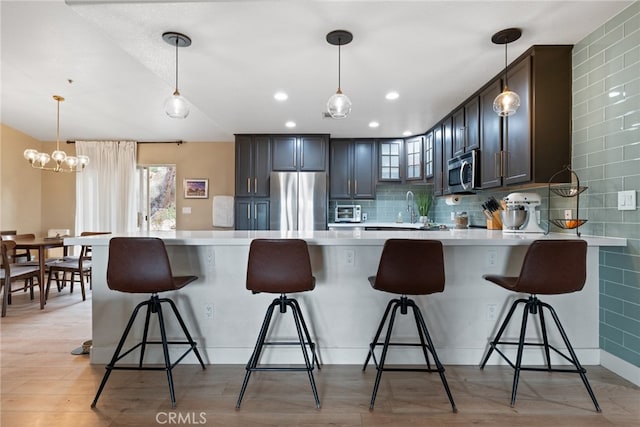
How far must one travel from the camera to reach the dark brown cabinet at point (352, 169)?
5047 mm

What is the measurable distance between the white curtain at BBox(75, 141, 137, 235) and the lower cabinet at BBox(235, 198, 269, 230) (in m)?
2.18

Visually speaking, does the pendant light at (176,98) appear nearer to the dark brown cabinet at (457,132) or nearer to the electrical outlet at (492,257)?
the electrical outlet at (492,257)

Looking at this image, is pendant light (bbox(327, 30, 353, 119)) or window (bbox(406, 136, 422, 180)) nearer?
pendant light (bbox(327, 30, 353, 119))

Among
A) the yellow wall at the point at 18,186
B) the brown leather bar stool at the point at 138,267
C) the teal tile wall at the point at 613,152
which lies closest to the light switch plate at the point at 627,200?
the teal tile wall at the point at 613,152

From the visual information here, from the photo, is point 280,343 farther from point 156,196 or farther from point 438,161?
point 156,196

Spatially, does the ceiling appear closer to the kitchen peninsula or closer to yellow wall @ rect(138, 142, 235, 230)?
yellow wall @ rect(138, 142, 235, 230)

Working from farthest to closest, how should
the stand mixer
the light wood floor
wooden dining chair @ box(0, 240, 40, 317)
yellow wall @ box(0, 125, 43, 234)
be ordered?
yellow wall @ box(0, 125, 43, 234), wooden dining chair @ box(0, 240, 40, 317), the stand mixer, the light wood floor

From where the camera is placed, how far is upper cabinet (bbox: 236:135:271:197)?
15.9 feet

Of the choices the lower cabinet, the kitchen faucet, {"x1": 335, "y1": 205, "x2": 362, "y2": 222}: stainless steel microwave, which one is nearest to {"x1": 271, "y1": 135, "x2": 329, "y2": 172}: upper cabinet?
the lower cabinet

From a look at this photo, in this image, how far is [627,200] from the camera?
77.0 inches

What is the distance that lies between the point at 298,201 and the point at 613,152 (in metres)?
3.40

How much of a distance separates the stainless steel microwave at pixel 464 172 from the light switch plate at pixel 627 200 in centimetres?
123

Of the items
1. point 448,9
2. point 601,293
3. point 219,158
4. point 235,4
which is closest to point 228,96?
point 235,4

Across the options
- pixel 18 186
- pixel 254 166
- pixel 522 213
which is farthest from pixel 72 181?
pixel 522 213
